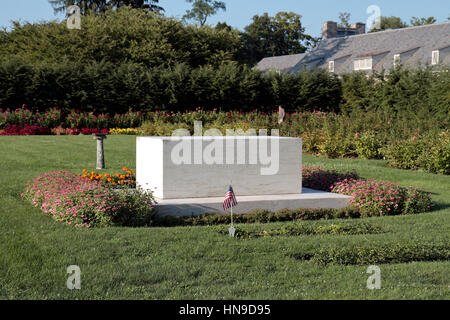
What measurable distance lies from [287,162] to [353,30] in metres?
44.8

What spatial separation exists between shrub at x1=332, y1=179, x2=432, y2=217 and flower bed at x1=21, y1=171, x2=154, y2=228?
3370mm

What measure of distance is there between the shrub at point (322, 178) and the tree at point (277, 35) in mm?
49819

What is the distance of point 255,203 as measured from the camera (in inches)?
301

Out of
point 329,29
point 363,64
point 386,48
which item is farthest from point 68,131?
point 329,29

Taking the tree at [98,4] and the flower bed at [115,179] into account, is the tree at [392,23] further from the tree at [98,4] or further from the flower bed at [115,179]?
the flower bed at [115,179]

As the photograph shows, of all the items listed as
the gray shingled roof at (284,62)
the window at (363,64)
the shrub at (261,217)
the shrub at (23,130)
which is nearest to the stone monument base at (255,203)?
the shrub at (261,217)

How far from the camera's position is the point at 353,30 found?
49.6 meters

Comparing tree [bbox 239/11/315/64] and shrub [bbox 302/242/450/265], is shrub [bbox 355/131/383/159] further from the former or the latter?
tree [bbox 239/11/315/64]

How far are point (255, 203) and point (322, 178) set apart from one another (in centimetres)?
244

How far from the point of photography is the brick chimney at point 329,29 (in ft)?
149

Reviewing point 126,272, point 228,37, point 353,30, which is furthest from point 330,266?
point 353,30

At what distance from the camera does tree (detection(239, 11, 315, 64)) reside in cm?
5862

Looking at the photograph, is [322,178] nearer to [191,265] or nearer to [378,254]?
[378,254]
